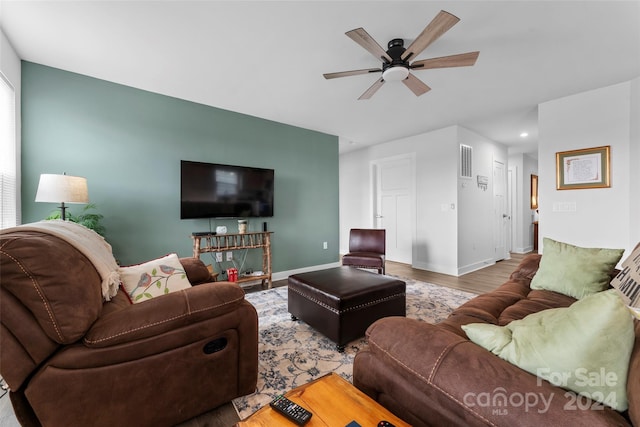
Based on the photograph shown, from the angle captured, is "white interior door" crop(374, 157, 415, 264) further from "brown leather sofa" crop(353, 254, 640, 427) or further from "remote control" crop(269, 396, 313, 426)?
"remote control" crop(269, 396, 313, 426)

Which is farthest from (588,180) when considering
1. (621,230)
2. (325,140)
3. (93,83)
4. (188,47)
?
(93,83)

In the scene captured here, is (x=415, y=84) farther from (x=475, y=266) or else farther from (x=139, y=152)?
(x=475, y=266)

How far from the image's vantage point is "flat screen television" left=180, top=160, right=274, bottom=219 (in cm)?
310

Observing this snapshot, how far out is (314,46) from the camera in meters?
2.17

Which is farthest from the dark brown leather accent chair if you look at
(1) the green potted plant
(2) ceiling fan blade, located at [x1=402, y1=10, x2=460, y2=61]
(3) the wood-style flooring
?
(1) the green potted plant

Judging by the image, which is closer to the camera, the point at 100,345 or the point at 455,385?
the point at 455,385

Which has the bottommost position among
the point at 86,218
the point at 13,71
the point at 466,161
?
the point at 86,218

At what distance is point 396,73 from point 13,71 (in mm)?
3370

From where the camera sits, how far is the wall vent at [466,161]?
14.3ft

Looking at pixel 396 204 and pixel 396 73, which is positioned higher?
pixel 396 73

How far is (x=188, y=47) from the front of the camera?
219cm

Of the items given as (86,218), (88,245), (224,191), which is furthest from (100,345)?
(224,191)

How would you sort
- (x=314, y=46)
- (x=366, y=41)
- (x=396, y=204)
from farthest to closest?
(x=396, y=204)
(x=314, y=46)
(x=366, y=41)

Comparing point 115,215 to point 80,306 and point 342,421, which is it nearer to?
point 80,306
